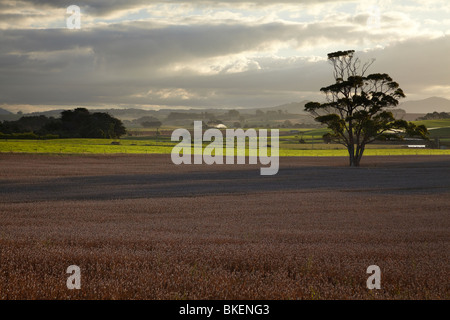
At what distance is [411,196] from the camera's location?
906 inches

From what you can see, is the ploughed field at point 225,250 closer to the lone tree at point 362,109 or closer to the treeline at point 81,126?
the lone tree at point 362,109

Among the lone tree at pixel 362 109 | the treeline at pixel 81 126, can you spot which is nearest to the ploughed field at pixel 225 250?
the lone tree at pixel 362 109

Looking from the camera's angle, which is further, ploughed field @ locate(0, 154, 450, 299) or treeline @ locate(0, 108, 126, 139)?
treeline @ locate(0, 108, 126, 139)

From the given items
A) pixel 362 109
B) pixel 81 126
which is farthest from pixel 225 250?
pixel 81 126

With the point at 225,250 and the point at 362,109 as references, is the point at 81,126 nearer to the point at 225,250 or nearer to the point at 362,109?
the point at 362,109

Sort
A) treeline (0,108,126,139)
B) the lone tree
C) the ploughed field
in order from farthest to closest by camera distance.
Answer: treeline (0,108,126,139), the lone tree, the ploughed field

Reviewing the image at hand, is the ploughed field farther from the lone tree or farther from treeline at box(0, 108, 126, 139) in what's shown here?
treeline at box(0, 108, 126, 139)

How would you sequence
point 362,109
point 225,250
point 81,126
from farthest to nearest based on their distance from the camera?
point 81,126 < point 362,109 < point 225,250

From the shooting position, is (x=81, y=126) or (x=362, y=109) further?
(x=81, y=126)

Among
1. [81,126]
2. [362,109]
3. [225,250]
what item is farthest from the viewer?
[81,126]

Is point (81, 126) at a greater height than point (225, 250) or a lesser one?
greater

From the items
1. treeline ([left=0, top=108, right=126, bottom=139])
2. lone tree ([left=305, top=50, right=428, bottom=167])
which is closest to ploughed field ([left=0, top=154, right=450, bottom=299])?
lone tree ([left=305, top=50, right=428, bottom=167])
